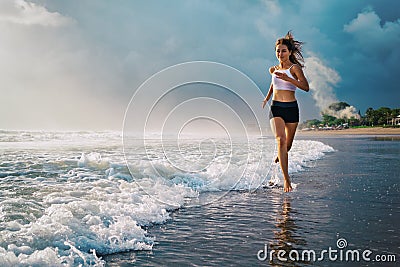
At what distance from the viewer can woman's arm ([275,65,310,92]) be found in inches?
127

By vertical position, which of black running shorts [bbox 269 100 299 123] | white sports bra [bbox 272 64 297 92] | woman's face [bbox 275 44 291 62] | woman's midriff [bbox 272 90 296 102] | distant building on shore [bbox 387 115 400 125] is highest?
distant building on shore [bbox 387 115 400 125]

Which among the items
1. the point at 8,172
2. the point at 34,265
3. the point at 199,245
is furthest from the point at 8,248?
the point at 8,172

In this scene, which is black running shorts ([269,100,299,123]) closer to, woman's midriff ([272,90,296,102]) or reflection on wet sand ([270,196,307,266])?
woman's midriff ([272,90,296,102])

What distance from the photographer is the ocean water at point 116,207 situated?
696cm

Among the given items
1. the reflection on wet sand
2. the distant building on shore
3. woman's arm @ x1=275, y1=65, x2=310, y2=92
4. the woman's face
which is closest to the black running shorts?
woman's arm @ x1=275, y1=65, x2=310, y2=92

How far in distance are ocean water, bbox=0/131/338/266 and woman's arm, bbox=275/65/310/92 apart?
3.48ft

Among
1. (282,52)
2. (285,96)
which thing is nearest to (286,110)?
(285,96)

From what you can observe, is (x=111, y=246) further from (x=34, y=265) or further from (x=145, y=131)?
(x=145, y=131)

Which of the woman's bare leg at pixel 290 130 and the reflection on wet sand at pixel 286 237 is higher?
the woman's bare leg at pixel 290 130

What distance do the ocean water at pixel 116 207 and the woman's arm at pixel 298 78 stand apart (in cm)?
106

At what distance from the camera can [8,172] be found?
14797mm

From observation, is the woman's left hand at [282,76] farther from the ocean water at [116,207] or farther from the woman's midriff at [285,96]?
the ocean water at [116,207]

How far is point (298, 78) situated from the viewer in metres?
3.29

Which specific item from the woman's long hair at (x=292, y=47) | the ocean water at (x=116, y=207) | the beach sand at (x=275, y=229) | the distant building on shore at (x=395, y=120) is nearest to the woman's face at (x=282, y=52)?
the woman's long hair at (x=292, y=47)
